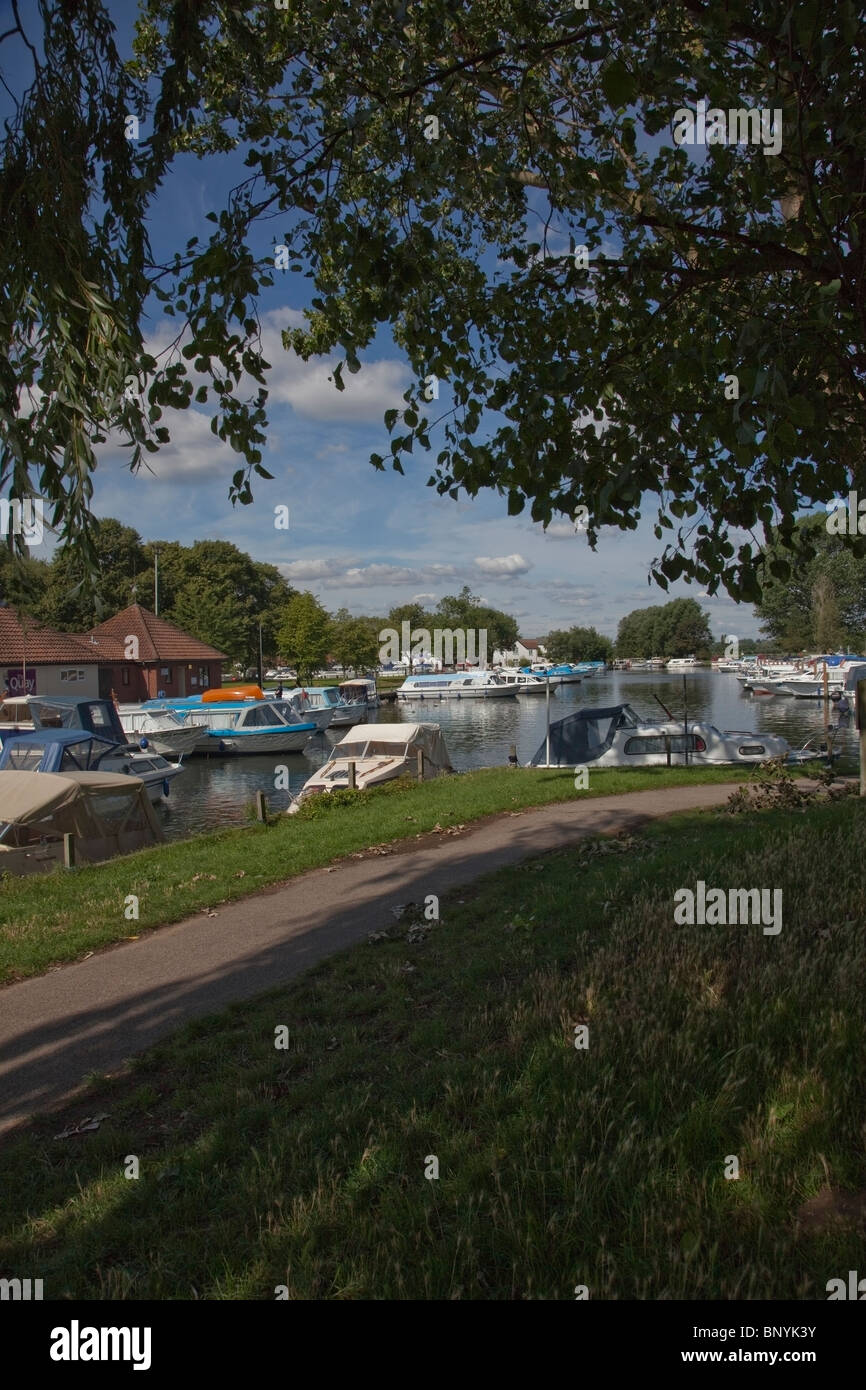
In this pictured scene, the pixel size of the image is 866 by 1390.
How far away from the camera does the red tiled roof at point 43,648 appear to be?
152ft

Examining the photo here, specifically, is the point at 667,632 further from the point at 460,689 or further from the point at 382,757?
the point at 382,757

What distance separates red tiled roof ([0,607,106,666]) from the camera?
46469 millimetres

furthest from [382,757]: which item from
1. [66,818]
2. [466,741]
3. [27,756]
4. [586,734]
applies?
[466,741]

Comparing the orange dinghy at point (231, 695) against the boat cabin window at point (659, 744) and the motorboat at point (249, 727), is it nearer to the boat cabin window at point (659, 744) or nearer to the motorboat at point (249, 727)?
the motorboat at point (249, 727)

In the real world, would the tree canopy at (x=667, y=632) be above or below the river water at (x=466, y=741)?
above

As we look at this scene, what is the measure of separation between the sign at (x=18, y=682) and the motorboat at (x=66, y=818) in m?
30.6

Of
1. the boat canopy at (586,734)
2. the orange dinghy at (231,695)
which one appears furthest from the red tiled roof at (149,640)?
the boat canopy at (586,734)

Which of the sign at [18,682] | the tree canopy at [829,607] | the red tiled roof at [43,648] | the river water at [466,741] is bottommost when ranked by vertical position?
the river water at [466,741]

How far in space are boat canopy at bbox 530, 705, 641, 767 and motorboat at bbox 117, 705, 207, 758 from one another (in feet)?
70.3

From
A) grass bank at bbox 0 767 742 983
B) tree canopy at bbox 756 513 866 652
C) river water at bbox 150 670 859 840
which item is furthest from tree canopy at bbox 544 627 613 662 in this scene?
grass bank at bbox 0 767 742 983

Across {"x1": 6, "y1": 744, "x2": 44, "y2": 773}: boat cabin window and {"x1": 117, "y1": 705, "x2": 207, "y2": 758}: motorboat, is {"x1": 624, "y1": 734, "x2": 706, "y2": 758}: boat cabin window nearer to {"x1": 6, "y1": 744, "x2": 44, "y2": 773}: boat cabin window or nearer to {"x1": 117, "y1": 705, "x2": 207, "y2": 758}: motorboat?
{"x1": 6, "y1": 744, "x2": 44, "y2": 773}: boat cabin window

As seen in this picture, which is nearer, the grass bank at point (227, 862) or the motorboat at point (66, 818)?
the grass bank at point (227, 862)

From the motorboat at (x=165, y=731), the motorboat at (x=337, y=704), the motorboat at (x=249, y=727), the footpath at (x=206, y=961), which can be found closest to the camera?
the footpath at (x=206, y=961)
